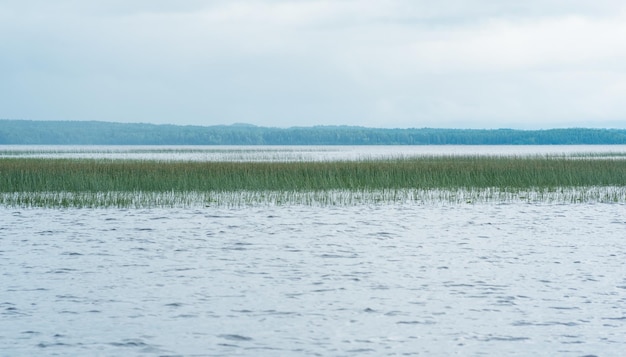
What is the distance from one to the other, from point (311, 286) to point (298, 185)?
583 inches

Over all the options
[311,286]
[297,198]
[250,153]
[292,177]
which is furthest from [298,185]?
[250,153]

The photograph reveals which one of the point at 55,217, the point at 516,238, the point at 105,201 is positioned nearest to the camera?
the point at 516,238

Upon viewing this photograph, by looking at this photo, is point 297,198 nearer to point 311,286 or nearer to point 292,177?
point 292,177

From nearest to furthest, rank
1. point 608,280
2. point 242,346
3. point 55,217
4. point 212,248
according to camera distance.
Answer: point 242,346 < point 608,280 < point 212,248 < point 55,217

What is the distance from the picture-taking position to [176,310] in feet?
32.4

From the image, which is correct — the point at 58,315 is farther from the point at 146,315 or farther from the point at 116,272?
the point at 116,272

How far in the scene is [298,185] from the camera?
26031mm

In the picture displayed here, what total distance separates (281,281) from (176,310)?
6.75 feet

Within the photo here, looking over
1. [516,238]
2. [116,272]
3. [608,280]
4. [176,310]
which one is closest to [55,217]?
[116,272]

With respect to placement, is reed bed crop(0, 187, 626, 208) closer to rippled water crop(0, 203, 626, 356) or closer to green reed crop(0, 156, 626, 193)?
green reed crop(0, 156, 626, 193)

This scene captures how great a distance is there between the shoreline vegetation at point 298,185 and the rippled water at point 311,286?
411 centimetres

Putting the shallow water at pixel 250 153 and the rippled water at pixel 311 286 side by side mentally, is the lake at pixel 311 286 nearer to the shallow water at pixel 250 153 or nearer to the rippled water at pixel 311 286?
the rippled water at pixel 311 286

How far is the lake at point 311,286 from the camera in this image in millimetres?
8523

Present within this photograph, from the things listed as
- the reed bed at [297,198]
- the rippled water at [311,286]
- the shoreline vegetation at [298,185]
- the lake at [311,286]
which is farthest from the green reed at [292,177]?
the rippled water at [311,286]
